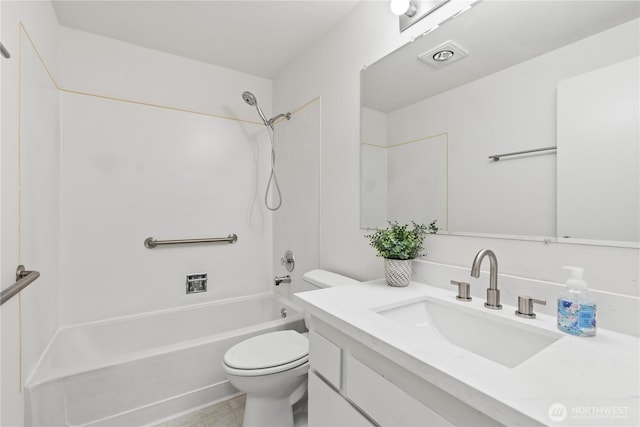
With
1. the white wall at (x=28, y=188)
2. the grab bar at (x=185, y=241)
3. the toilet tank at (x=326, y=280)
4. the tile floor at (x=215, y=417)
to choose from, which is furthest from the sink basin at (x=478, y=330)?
the grab bar at (x=185, y=241)

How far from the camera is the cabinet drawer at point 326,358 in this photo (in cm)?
85

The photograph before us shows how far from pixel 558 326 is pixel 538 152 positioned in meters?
0.50

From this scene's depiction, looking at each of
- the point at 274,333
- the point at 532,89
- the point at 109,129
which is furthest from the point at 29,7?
the point at 532,89

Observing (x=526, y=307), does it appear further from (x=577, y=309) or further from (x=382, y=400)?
(x=382, y=400)

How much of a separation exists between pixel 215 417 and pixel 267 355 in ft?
1.78

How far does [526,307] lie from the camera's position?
828 mm

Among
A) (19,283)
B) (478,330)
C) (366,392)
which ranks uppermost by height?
(19,283)

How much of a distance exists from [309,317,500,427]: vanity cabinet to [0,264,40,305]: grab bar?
3.24 ft

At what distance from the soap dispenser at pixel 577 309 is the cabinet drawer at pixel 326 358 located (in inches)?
23.0

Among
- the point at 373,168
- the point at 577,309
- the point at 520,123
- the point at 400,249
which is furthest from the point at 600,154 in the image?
the point at 373,168

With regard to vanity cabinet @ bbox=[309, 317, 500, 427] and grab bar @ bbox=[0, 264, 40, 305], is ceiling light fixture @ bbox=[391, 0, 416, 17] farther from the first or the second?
grab bar @ bbox=[0, 264, 40, 305]

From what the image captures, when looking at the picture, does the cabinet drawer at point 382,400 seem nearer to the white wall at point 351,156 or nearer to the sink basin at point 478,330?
the sink basin at point 478,330

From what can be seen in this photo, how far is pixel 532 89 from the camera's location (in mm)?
914

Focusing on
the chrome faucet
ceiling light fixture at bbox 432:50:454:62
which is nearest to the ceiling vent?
ceiling light fixture at bbox 432:50:454:62
